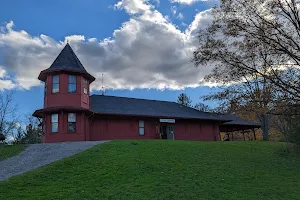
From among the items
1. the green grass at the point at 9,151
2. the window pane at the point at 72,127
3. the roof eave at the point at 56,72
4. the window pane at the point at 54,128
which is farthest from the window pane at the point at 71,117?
the green grass at the point at 9,151

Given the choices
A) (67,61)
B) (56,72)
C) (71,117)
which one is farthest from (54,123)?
(67,61)

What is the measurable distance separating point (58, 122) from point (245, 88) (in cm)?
1335

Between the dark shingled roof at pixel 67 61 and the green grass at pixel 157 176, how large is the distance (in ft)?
28.6

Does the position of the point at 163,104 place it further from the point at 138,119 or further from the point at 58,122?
the point at 58,122

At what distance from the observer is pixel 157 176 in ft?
40.1

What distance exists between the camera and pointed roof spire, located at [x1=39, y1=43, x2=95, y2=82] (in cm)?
2305

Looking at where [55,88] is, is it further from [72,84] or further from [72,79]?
[72,79]

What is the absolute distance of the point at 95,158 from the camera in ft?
48.5

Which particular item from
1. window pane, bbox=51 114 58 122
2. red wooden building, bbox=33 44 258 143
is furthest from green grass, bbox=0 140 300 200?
window pane, bbox=51 114 58 122

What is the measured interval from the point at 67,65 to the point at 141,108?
27.1 feet

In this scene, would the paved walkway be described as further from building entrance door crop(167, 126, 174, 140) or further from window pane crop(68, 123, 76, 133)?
building entrance door crop(167, 126, 174, 140)

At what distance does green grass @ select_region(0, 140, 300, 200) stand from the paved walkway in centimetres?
108

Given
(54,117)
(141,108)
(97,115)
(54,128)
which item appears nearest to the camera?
(54,128)

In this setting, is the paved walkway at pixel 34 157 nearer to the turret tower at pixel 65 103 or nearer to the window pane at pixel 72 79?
the turret tower at pixel 65 103
